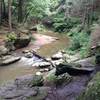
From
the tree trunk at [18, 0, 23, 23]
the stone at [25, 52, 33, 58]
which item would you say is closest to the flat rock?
the stone at [25, 52, 33, 58]

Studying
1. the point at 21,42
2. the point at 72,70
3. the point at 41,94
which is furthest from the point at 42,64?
the point at 41,94

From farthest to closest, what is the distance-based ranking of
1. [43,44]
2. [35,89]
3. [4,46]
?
[43,44]
[4,46]
[35,89]

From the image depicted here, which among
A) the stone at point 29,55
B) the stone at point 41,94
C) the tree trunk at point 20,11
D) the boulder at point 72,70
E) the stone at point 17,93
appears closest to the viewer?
the stone at point 41,94

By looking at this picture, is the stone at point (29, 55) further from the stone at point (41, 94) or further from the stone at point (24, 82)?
the stone at point (41, 94)

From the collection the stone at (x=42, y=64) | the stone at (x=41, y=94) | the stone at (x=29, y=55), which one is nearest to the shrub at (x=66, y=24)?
the stone at (x=29, y=55)

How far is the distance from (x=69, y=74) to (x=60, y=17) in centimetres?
2878

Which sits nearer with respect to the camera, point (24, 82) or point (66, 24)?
point (24, 82)

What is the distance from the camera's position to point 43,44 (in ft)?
70.3

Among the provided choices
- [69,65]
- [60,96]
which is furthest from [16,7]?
[60,96]

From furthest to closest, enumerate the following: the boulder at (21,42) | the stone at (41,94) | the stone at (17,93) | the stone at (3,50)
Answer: the boulder at (21,42) < the stone at (3,50) < the stone at (17,93) < the stone at (41,94)

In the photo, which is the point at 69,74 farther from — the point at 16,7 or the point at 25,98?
the point at 16,7

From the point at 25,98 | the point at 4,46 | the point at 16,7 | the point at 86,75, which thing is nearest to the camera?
the point at 25,98

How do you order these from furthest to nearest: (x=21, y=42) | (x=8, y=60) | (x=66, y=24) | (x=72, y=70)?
1. (x=66, y=24)
2. (x=21, y=42)
3. (x=8, y=60)
4. (x=72, y=70)

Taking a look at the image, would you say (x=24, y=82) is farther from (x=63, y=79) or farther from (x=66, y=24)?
(x=66, y=24)
